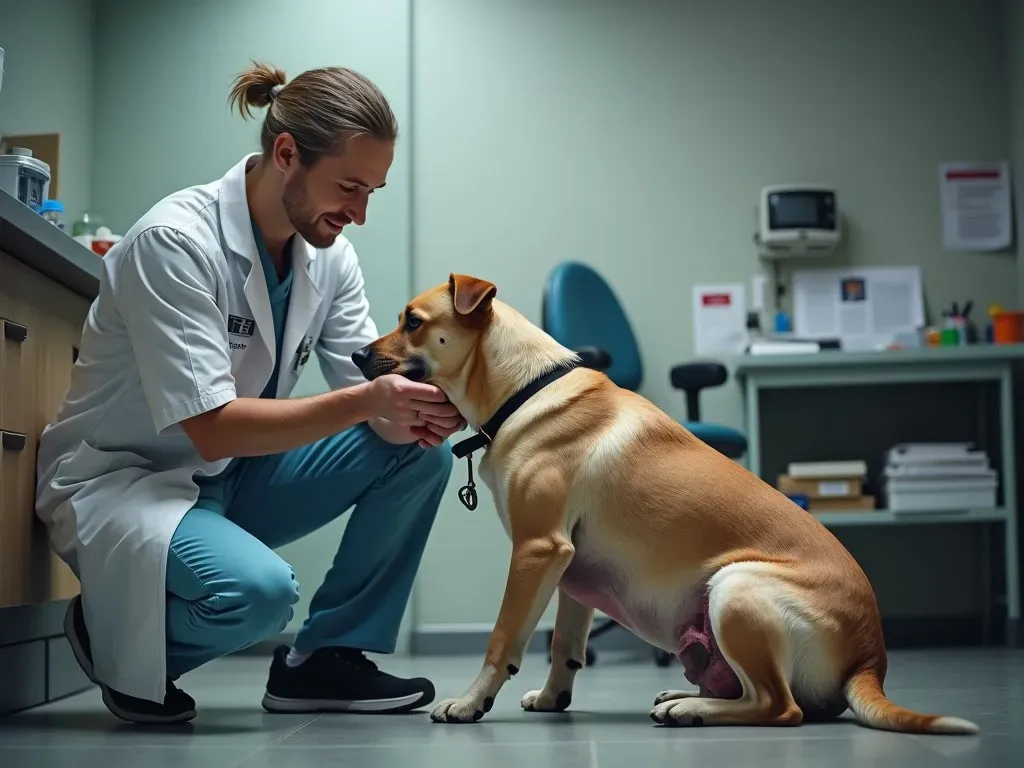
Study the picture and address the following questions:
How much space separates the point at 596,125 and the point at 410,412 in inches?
101

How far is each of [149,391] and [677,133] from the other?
2830 mm

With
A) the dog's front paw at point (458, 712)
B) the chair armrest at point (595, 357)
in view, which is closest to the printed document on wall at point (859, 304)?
the chair armrest at point (595, 357)

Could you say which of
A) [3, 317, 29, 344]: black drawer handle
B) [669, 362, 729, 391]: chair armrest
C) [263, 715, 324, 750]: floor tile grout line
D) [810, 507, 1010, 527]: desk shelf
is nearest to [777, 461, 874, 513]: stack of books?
[810, 507, 1010, 527]: desk shelf

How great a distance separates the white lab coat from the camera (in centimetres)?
183

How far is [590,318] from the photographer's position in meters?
3.77

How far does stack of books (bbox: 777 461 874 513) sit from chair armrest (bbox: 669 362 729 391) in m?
0.46

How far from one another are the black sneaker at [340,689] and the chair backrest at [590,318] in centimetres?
167

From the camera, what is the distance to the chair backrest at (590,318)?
3.60 meters

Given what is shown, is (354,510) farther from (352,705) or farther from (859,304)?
(859,304)

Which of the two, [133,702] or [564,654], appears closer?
[133,702]

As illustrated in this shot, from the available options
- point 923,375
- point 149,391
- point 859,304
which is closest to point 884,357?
point 923,375

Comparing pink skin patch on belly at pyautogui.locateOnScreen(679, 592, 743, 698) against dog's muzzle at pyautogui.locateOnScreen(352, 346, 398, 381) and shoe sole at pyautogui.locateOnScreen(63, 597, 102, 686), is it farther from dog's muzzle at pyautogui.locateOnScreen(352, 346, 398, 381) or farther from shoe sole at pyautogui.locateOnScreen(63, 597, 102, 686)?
shoe sole at pyautogui.locateOnScreen(63, 597, 102, 686)

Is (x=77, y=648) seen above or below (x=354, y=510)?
below

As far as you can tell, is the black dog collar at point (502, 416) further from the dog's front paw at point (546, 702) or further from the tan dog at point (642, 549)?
the dog's front paw at point (546, 702)
